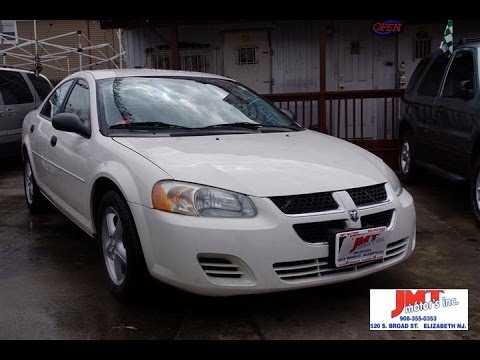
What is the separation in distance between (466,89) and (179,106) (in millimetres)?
2966

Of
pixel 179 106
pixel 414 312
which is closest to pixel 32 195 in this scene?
pixel 179 106

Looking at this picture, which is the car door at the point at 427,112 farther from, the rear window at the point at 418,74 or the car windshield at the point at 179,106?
the car windshield at the point at 179,106

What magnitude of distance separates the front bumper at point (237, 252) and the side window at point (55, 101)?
239 centimetres

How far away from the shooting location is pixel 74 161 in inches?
157

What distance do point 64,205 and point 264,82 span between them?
6.17m

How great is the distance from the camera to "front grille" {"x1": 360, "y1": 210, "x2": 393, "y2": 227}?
3.12m

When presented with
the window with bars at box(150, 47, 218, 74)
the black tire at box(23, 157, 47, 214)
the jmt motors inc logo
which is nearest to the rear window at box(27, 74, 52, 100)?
the window with bars at box(150, 47, 218, 74)

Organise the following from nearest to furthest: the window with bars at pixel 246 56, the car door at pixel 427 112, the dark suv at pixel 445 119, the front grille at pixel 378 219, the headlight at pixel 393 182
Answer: the front grille at pixel 378 219, the headlight at pixel 393 182, the dark suv at pixel 445 119, the car door at pixel 427 112, the window with bars at pixel 246 56

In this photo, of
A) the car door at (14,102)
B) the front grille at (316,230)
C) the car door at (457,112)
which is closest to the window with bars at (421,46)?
the car door at (457,112)

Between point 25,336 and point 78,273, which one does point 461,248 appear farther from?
point 25,336

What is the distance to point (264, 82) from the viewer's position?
9930mm

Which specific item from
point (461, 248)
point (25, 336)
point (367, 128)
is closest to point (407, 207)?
point (461, 248)

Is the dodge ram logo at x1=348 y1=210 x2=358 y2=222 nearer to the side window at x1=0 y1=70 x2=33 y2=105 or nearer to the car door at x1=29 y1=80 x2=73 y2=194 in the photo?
the car door at x1=29 y1=80 x2=73 y2=194

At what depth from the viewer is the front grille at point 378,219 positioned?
312 cm
